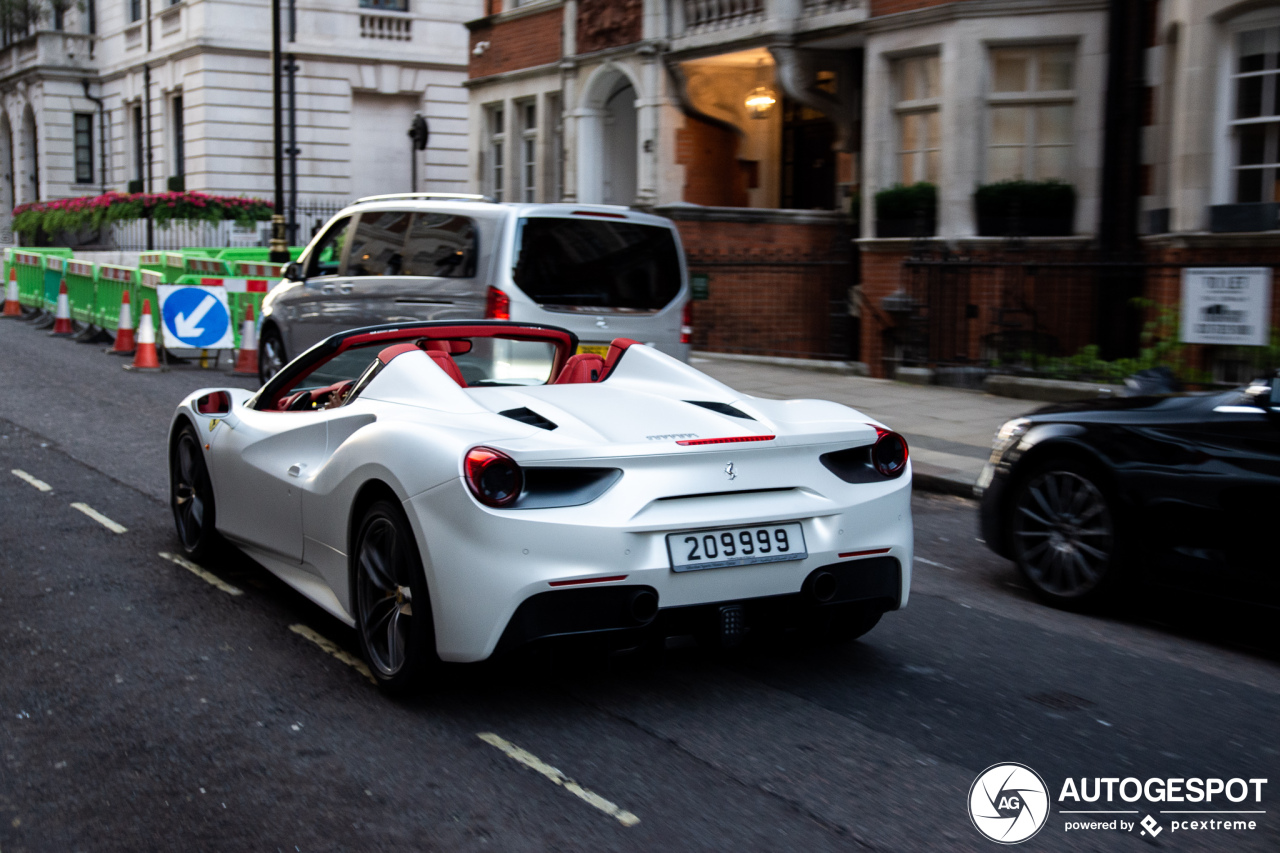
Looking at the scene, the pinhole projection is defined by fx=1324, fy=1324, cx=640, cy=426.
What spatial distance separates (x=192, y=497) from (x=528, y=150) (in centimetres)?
1985

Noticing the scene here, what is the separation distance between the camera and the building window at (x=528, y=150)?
25172 mm

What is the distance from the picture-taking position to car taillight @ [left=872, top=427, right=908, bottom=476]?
486cm

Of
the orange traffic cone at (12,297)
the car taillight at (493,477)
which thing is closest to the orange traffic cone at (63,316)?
the orange traffic cone at (12,297)

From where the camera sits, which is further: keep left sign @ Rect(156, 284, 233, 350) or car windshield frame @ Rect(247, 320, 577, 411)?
keep left sign @ Rect(156, 284, 233, 350)

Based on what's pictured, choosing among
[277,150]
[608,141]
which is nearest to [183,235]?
[277,150]

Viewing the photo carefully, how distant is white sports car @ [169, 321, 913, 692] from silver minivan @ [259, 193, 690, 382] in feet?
17.1

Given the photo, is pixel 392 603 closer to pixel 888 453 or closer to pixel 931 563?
pixel 888 453

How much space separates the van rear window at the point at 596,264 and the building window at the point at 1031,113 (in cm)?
621

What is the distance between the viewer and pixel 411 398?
491 centimetres

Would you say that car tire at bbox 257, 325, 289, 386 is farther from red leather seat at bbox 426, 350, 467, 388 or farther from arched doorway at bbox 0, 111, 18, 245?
arched doorway at bbox 0, 111, 18, 245

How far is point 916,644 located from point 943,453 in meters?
5.21

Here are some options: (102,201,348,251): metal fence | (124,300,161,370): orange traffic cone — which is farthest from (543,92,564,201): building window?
(102,201,348,251): metal fence

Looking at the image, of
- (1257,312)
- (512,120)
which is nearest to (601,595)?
(1257,312)

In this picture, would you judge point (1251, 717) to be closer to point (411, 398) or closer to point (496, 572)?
point (496, 572)
